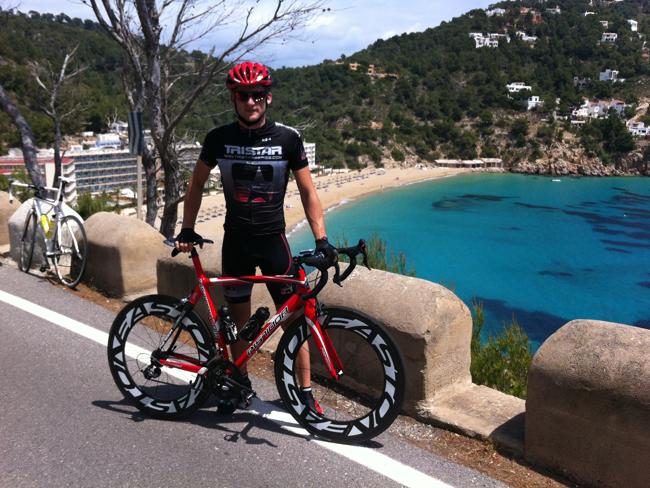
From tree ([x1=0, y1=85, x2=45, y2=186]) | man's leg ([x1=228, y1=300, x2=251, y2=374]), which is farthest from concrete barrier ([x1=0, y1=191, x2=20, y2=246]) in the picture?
man's leg ([x1=228, y1=300, x2=251, y2=374])

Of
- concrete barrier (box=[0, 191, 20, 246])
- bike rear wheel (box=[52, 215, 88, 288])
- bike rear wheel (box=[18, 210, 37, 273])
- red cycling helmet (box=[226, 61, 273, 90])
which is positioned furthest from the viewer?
concrete barrier (box=[0, 191, 20, 246])

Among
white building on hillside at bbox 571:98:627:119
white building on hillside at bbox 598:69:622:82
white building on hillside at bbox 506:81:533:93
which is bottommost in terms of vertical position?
white building on hillside at bbox 571:98:627:119

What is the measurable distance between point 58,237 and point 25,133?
3.35 metres

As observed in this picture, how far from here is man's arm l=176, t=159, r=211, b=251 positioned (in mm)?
3182

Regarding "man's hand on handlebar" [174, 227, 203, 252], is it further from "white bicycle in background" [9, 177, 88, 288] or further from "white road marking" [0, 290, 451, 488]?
"white bicycle in background" [9, 177, 88, 288]

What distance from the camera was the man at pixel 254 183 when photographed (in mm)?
2936

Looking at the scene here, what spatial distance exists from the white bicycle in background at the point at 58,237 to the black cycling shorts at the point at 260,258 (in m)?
3.25

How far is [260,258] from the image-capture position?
3135 millimetres

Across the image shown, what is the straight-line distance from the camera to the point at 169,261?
4957 mm

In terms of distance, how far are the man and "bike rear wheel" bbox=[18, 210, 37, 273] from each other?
4065mm

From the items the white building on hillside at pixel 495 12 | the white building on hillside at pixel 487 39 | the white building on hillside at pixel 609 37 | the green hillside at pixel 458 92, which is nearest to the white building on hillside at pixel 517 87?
the green hillside at pixel 458 92

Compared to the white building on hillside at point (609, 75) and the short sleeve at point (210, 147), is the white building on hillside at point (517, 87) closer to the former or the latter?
the white building on hillside at point (609, 75)

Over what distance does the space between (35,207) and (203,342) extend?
4.26 meters

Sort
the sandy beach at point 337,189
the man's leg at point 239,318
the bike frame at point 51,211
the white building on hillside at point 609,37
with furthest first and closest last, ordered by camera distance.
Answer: the white building on hillside at point 609,37
the sandy beach at point 337,189
the bike frame at point 51,211
the man's leg at point 239,318
